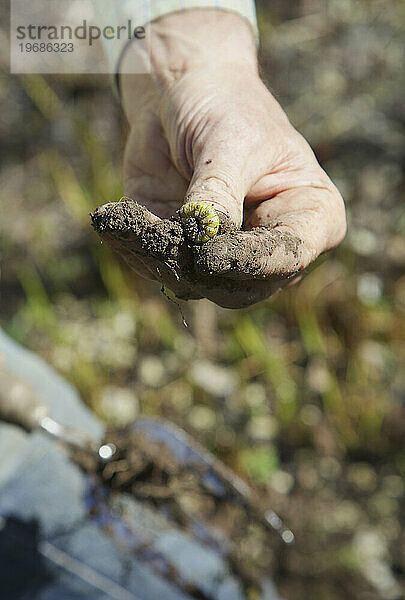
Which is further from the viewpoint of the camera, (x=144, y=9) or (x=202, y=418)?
(x=202, y=418)

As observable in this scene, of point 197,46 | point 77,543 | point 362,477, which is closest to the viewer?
point 197,46

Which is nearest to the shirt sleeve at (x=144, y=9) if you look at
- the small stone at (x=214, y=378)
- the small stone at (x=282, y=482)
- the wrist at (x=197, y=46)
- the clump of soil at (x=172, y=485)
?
the wrist at (x=197, y=46)

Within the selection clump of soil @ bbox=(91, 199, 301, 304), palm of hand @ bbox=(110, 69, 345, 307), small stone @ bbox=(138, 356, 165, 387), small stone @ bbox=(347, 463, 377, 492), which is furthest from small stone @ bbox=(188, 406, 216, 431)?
clump of soil @ bbox=(91, 199, 301, 304)

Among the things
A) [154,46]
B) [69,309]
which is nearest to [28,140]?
[69,309]

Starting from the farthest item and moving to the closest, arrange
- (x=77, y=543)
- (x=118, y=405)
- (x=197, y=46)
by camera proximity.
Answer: (x=118, y=405) → (x=77, y=543) → (x=197, y=46)

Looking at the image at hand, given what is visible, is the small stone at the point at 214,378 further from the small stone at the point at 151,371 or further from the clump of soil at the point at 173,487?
the clump of soil at the point at 173,487

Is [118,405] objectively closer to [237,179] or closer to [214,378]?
[214,378]

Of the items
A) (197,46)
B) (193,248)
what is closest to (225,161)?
(193,248)
